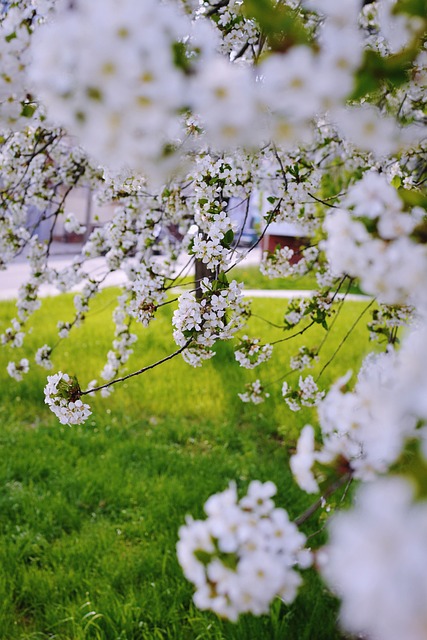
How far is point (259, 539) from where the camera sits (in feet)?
2.23

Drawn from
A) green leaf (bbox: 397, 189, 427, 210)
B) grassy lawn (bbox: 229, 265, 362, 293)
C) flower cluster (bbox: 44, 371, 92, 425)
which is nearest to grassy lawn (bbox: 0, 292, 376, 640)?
flower cluster (bbox: 44, 371, 92, 425)

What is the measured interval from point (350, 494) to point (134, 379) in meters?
2.32

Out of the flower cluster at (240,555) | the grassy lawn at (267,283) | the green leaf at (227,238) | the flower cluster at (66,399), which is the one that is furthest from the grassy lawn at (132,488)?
the grassy lawn at (267,283)

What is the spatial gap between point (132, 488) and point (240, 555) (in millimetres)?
2727

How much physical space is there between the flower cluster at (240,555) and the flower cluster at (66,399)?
0.84 metres

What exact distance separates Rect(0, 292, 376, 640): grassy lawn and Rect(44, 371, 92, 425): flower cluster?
1.10 m

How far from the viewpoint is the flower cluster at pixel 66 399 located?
4.93 feet

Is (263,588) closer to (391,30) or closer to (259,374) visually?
(391,30)

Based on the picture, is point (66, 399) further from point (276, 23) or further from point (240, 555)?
point (276, 23)

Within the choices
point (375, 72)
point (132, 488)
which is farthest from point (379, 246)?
point (132, 488)

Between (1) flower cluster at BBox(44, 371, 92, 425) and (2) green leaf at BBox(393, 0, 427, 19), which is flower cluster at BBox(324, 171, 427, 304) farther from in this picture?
(1) flower cluster at BBox(44, 371, 92, 425)

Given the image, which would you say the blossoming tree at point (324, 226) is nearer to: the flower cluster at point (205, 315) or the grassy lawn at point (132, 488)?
the flower cluster at point (205, 315)

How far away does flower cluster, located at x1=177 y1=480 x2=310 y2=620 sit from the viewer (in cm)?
67

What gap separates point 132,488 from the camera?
329 cm
